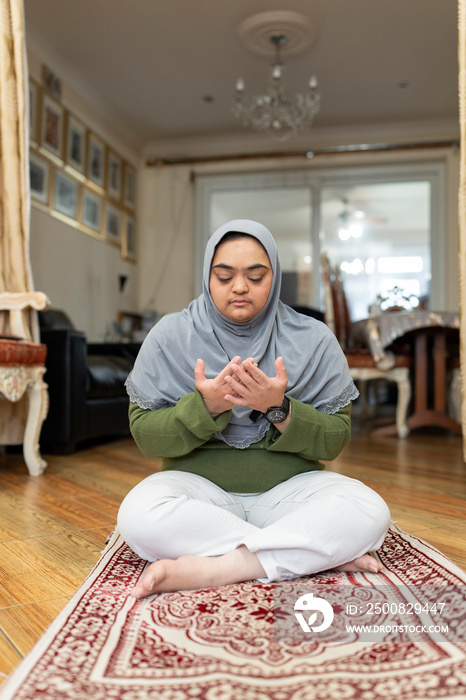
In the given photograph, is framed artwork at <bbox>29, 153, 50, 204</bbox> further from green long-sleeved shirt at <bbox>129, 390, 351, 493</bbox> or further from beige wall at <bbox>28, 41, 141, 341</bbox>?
green long-sleeved shirt at <bbox>129, 390, 351, 493</bbox>

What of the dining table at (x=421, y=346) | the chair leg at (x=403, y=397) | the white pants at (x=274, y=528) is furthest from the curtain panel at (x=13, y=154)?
the chair leg at (x=403, y=397)

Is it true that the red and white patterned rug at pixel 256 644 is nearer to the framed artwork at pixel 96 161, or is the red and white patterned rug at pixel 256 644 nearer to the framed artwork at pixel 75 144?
the framed artwork at pixel 75 144

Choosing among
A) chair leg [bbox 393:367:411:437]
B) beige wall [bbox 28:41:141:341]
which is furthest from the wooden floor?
beige wall [bbox 28:41:141:341]

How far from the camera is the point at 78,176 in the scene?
500 cm

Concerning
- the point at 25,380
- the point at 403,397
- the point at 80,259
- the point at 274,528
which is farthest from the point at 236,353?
the point at 80,259

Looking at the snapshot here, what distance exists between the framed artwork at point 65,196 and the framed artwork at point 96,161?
14.1 inches

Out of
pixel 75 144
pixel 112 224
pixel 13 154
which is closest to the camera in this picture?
pixel 13 154

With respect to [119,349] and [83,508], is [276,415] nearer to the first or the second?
[83,508]

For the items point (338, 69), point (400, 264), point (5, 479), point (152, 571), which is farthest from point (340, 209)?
point (152, 571)

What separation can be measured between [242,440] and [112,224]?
482 cm

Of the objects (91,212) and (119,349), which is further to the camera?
(91,212)

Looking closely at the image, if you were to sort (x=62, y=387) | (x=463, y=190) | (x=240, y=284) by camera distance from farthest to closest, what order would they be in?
(x=62, y=387) → (x=463, y=190) → (x=240, y=284)

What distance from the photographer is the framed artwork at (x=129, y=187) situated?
6.12 m

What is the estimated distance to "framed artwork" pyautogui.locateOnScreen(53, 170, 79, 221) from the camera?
4637mm
